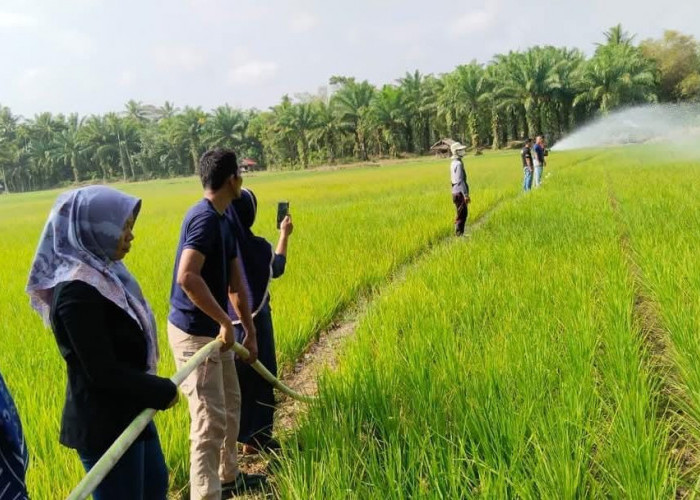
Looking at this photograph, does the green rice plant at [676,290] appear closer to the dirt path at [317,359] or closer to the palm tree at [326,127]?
the dirt path at [317,359]

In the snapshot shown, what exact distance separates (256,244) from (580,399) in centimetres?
146

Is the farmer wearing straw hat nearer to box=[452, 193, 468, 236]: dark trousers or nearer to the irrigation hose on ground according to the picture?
box=[452, 193, 468, 236]: dark trousers

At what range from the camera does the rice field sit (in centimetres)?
167

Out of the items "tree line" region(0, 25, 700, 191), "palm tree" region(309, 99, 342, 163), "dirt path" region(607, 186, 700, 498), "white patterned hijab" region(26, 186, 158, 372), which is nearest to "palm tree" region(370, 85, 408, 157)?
"tree line" region(0, 25, 700, 191)

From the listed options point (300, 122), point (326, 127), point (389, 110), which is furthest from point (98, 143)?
point (389, 110)

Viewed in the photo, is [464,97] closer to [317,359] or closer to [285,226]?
[317,359]

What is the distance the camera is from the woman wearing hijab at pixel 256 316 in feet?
7.59

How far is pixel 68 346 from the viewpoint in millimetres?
1349

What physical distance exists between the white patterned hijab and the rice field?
88cm

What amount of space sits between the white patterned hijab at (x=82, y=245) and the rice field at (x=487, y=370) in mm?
877

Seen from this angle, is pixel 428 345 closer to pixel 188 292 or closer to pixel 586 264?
pixel 188 292

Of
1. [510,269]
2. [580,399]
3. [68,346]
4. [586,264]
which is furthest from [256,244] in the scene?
[586,264]

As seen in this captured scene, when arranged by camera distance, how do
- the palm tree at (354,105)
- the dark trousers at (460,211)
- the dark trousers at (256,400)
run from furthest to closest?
the palm tree at (354,105), the dark trousers at (460,211), the dark trousers at (256,400)

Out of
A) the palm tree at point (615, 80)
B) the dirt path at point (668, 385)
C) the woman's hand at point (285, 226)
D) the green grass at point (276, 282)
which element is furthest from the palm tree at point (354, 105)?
the woman's hand at point (285, 226)
